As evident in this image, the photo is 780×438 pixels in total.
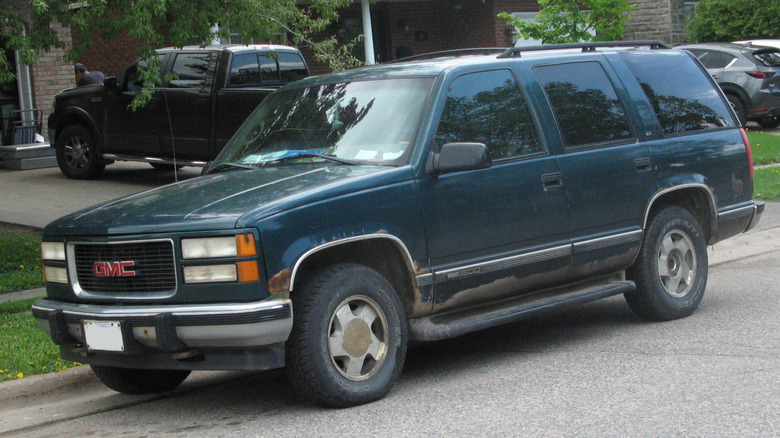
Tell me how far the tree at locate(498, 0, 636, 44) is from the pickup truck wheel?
6613 mm

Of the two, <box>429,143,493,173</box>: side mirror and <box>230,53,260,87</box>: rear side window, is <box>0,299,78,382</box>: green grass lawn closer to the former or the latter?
<box>429,143,493,173</box>: side mirror

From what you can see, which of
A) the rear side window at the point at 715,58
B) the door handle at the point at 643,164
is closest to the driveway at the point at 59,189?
the door handle at the point at 643,164

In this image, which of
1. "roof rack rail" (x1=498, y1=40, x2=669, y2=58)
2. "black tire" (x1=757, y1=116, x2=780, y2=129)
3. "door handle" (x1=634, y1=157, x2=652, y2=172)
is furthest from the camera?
"black tire" (x1=757, y1=116, x2=780, y2=129)

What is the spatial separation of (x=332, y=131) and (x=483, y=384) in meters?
1.77

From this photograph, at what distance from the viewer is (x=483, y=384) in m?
6.00

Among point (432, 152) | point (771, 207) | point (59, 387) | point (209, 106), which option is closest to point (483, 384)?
point (432, 152)

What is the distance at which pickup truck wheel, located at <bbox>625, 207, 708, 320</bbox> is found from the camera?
7.26m

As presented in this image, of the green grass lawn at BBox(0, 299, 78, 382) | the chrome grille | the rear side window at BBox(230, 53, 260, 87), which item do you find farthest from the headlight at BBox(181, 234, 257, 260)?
the rear side window at BBox(230, 53, 260, 87)

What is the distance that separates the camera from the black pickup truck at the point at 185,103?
14.1m

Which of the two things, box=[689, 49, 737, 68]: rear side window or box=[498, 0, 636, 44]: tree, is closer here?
box=[498, 0, 636, 44]: tree

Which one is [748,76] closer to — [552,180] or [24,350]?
[552,180]

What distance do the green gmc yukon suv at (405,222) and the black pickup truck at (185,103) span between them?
705 cm

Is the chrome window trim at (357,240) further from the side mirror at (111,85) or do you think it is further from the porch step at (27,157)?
the porch step at (27,157)

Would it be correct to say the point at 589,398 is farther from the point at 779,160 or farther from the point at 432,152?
the point at 779,160
